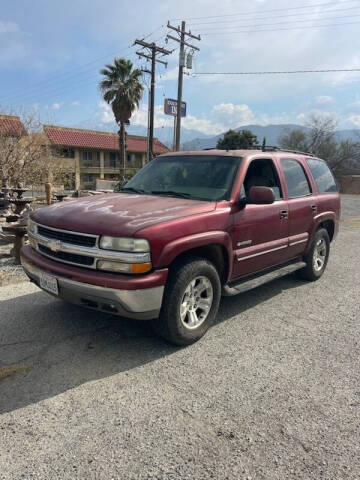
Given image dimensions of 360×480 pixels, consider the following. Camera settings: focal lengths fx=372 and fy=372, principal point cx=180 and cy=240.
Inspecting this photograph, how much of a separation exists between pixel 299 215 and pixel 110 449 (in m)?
3.80

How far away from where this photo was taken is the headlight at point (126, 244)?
296 cm

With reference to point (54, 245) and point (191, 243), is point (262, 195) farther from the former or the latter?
point (54, 245)

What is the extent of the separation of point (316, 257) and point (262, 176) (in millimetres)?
1954

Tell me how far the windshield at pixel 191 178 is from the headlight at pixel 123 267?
1243 mm

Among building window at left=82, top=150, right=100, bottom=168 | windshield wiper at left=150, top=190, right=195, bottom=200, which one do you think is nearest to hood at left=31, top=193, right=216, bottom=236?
windshield wiper at left=150, top=190, right=195, bottom=200

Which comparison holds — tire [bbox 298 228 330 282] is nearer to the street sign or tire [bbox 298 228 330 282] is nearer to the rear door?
the rear door

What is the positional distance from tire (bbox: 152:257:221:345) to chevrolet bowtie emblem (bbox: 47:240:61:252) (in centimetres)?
104

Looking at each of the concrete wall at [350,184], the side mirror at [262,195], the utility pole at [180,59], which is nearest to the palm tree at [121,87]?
the utility pole at [180,59]

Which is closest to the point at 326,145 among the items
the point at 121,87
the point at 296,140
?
the point at 296,140

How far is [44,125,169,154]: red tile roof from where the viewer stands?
43.1 m

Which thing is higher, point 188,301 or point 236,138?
point 236,138

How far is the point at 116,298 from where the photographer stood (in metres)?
2.96

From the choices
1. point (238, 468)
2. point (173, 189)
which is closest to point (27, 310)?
point (173, 189)

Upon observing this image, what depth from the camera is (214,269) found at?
360cm
